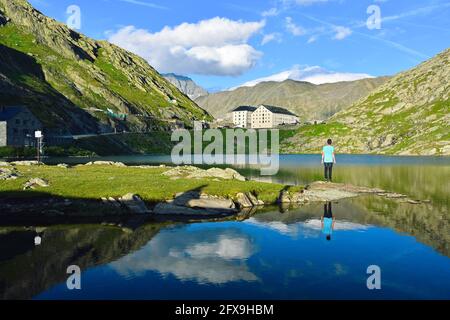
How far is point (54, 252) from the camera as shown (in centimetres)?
2905

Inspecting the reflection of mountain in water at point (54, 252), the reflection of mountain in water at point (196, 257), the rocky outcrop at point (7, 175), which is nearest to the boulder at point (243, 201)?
the reflection of mountain in water at point (196, 257)

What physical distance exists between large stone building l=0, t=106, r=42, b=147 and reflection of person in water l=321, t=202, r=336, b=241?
Answer: 13751 cm

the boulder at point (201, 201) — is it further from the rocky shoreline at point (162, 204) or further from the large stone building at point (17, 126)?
the large stone building at point (17, 126)

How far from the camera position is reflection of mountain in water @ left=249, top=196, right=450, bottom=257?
36.2 metres

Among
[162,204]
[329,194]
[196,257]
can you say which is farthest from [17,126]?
[196,257]

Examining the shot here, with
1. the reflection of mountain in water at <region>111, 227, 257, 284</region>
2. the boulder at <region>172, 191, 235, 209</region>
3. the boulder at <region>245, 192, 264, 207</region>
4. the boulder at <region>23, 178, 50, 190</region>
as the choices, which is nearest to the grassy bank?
the boulder at <region>23, 178, 50, 190</region>

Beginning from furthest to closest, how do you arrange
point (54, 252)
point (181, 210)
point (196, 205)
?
1. point (196, 205)
2. point (181, 210)
3. point (54, 252)

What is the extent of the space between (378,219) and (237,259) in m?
21.3

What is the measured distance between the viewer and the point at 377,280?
77.4ft

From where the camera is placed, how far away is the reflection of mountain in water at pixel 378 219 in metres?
36.2

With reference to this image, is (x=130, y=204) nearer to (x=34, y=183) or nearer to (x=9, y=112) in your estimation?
(x=34, y=183)

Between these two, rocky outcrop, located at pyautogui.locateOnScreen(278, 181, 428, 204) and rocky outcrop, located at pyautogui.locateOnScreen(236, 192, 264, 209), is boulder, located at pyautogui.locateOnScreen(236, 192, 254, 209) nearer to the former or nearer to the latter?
rocky outcrop, located at pyautogui.locateOnScreen(236, 192, 264, 209)

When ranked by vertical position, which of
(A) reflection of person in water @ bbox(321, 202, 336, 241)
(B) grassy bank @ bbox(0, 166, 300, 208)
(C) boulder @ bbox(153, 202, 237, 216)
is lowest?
(A) reflection of person in water @ bbox(321, 202, 336, 241)
